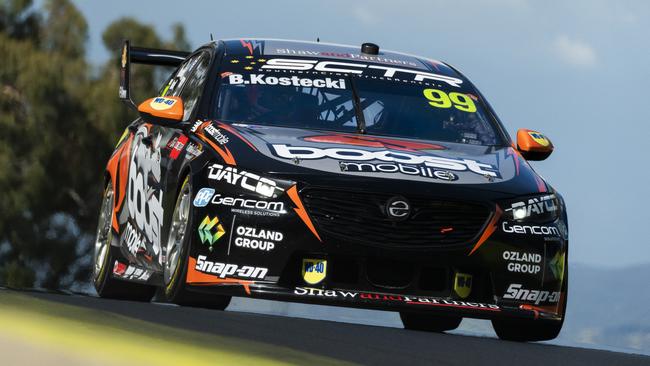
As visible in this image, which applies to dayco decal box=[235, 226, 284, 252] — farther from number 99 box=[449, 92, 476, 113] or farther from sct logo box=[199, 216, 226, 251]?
number 99 box=[449, 92, 476, 113]

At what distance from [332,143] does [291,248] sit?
2.84 ft

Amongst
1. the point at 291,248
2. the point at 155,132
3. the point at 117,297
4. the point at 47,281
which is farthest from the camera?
the point at 47,281

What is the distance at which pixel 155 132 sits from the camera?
9.80 m

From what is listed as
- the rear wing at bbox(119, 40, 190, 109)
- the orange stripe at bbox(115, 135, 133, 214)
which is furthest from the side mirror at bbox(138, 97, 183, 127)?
the rear wing at bbox(119, 40, 190, 109)

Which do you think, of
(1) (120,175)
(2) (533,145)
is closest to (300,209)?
(2) (533,145)

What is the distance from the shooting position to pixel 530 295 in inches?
336

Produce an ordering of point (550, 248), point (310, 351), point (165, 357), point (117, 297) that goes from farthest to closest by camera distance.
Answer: point (117, 297)
point (550, 248)
point (310, 351)
point (165, 357)

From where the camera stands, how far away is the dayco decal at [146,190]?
9.16 metres

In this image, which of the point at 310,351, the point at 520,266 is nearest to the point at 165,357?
the point at 310,351

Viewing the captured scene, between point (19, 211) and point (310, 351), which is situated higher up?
point (310, 351)

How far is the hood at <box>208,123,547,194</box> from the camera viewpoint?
322 inches

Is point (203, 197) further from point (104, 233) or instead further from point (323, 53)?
point (104, 233)

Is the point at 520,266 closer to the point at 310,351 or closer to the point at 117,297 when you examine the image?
the point at 310,351

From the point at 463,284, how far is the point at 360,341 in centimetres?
121
